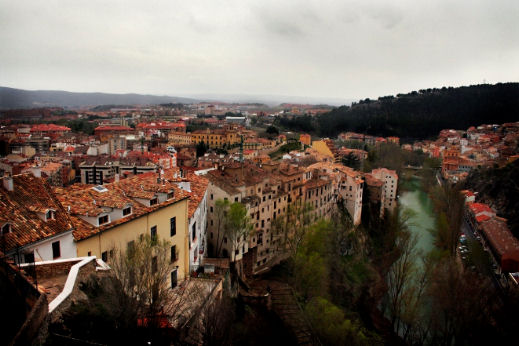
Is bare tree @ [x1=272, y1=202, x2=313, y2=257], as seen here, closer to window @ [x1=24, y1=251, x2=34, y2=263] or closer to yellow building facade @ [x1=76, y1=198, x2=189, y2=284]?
yellow building facade @ [x1=76, y1=198, x2=189, y2=284]

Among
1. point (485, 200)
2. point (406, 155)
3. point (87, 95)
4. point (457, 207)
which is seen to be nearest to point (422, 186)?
point (485, 200)

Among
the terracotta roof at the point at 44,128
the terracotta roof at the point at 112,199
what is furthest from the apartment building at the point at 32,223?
the terracotta roof at the point at 44,128

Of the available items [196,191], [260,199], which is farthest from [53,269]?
[260,199]

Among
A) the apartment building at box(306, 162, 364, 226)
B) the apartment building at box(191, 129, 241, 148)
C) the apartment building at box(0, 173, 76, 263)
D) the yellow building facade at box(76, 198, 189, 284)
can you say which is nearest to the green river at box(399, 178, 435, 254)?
the apartment building at box(306, 162, 364, 226)

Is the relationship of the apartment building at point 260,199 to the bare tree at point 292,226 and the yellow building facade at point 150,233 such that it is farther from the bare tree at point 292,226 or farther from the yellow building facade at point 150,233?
the yellow building facade at point 150,233

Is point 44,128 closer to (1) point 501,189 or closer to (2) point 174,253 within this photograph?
(2) point 174,253

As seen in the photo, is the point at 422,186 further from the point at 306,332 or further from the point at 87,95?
the point at 87,95
